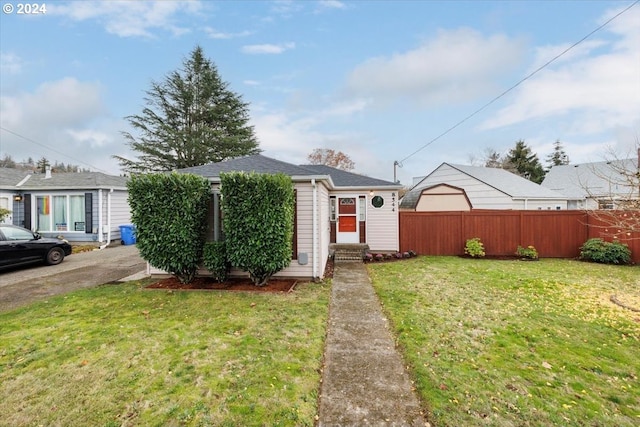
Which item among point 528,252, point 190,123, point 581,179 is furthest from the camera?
point 190,123

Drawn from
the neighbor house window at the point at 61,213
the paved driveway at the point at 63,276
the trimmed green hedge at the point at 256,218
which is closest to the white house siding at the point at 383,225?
the trimmed green hedge at the point at 256,218

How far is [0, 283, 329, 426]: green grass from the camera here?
8.10ft

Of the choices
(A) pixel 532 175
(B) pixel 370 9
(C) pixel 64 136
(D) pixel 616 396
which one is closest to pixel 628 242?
(D) pixel 616 396

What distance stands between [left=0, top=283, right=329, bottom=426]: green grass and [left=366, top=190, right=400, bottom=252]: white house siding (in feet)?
20.2

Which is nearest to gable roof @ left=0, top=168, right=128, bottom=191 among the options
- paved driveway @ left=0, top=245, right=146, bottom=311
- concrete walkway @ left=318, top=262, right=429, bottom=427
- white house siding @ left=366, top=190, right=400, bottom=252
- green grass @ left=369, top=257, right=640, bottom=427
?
paved driveway @ left=0, top=245, right=146, bottom=311

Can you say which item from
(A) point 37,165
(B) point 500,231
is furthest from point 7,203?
(A) point 37,165

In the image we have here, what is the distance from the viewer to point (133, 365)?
3.24 m

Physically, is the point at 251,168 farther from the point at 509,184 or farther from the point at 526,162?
the point at 526,162

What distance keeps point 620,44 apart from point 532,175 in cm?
3380

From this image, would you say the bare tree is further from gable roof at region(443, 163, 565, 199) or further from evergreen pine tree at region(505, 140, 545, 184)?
evergreen pine tree at region(505, 140, 545, 184)

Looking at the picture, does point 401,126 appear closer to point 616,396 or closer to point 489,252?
point 489,252

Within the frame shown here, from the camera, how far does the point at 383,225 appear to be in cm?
1092

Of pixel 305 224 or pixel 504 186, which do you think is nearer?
pixel 305 224

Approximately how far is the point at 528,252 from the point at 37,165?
2790 inches
